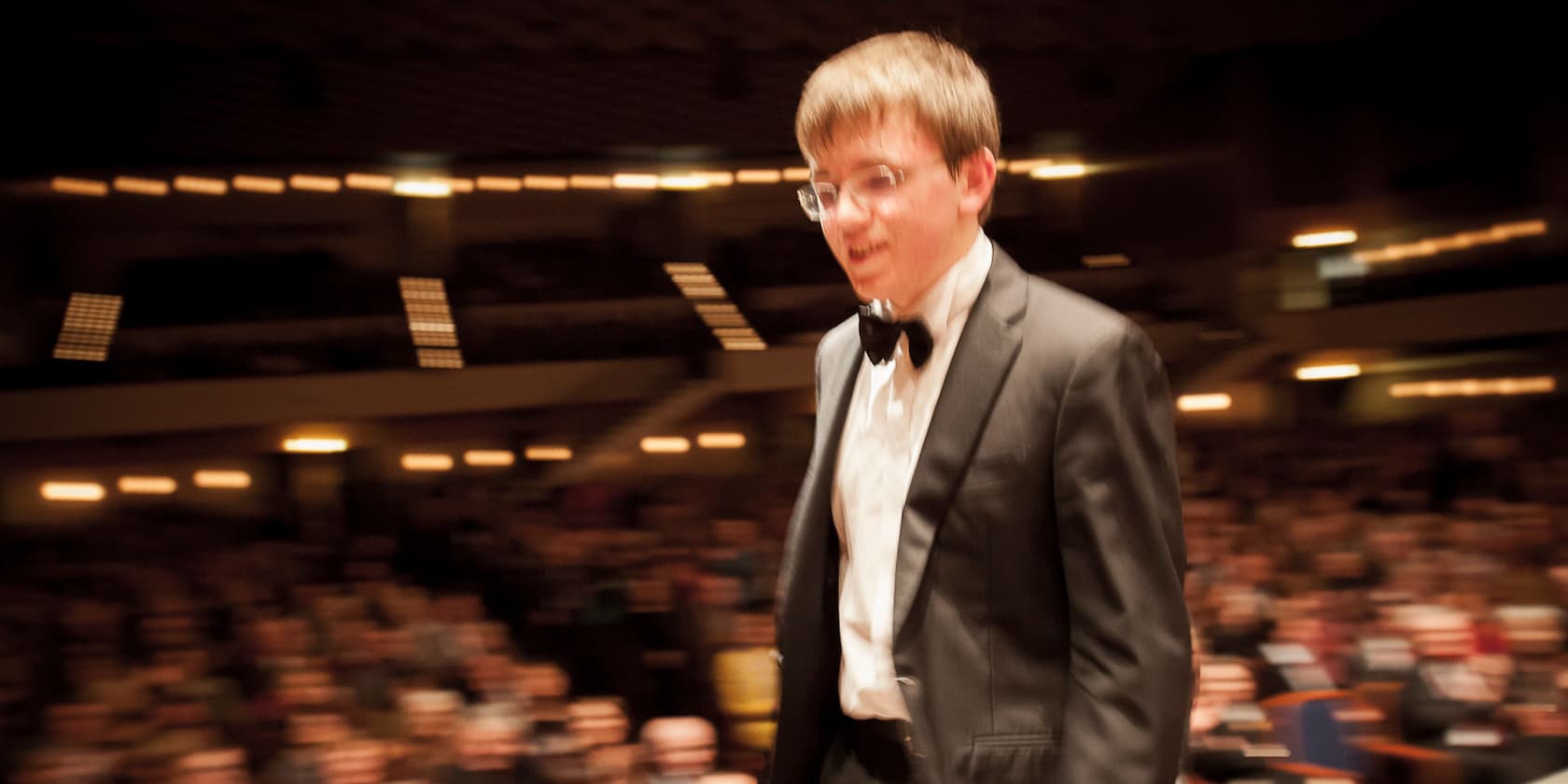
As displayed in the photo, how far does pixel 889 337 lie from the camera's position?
3.53 feet

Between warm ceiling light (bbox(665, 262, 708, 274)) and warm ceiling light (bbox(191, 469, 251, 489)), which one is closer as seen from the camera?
warm ceiling light (bbox(191, 469, 251, 489))

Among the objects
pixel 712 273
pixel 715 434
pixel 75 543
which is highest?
pixel 712 273

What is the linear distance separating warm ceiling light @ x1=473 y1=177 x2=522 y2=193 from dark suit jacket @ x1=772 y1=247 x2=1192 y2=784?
13.6 m

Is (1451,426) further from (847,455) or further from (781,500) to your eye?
(847,455)

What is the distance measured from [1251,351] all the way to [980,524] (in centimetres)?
1234

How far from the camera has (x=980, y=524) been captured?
3.18 ft

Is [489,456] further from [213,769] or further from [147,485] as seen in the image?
[213,769]

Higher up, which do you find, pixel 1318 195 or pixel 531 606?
pixel 1318 195

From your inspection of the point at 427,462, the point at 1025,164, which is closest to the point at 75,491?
the point at 427,462

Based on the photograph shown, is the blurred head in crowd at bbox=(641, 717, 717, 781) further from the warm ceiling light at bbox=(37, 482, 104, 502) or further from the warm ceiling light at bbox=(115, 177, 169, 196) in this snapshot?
the warm ceiling light at bbox=(115, 177, 169, 196)

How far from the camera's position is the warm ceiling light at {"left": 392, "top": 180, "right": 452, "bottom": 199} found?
1377 cm

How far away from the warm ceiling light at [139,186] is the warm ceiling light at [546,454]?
16.1ft

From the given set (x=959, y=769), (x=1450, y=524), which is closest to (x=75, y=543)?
(x=1450, y=524)

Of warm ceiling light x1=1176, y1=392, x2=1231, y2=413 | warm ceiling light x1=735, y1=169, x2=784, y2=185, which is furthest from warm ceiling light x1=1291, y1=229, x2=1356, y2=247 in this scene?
warm ceiling light x1=735, y1=169, x2=784, y2=185
